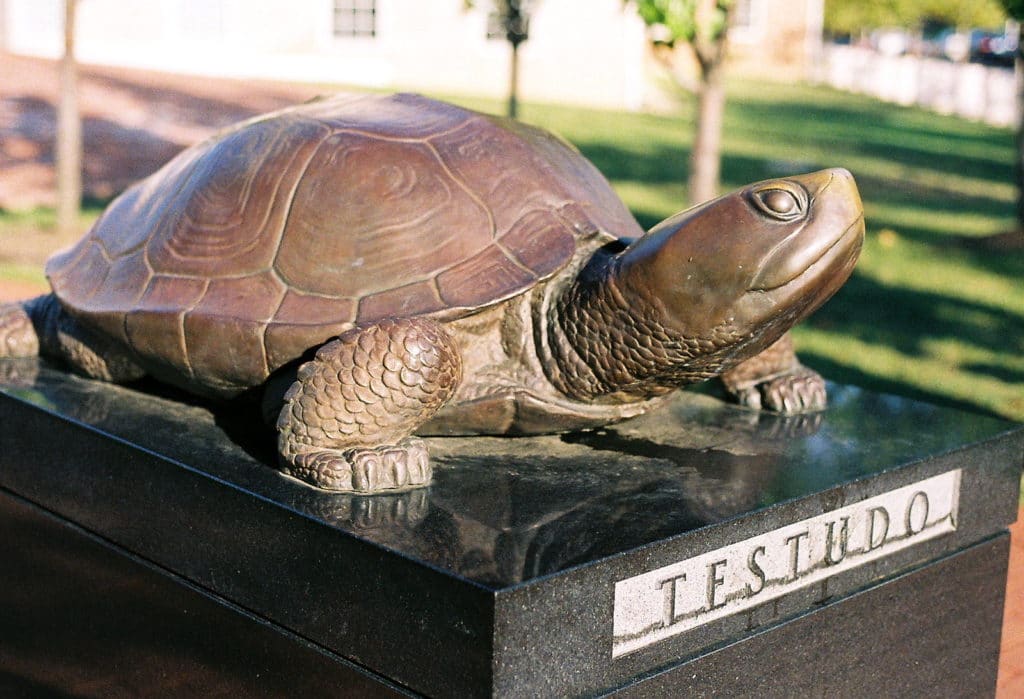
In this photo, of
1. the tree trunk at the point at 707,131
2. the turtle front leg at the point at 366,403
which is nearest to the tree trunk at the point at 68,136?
the tree trunk at the point at 707,131

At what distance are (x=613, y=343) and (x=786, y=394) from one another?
0.90 m

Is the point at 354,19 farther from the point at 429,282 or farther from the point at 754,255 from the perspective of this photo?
the point at 754,255

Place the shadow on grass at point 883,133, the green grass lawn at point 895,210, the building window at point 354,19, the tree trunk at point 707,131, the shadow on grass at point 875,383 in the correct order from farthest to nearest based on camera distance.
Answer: the building window at point 354,19
the shadow on grass at point 883,133
the tree trunk at point 707,131
the green grass lawn at point 895,210
the shadow on grass at point 875,383

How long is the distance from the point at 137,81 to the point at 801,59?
732 inches

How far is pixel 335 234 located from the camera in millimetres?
3094

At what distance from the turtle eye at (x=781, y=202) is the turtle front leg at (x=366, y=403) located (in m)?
0.78

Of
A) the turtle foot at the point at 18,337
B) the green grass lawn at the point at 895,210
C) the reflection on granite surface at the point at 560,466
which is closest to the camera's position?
the reflection on granite surface at the point at 560,466

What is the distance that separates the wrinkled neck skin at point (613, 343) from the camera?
291cm

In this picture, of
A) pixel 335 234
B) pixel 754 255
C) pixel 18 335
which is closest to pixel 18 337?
pixel 18 335

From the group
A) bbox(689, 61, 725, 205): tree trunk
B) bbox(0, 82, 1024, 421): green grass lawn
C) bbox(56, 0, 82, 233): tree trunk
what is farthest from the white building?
bbox(56, 0, 82, 233): tree trunk

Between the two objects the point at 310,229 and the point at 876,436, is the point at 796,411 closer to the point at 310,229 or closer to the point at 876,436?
the point at 876,436

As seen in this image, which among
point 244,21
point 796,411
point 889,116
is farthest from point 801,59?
point 796,411

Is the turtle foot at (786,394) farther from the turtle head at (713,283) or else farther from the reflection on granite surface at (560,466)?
the turtle head at (713,283)

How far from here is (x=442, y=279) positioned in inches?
118
